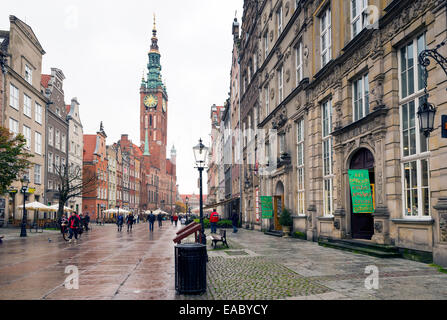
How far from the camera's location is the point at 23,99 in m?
40.1

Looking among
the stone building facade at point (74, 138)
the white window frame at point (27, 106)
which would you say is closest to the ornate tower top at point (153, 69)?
the stone building facade at point (74, 138)

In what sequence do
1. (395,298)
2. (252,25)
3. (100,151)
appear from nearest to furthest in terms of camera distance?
(395,298)
(252,25)
(100,151)

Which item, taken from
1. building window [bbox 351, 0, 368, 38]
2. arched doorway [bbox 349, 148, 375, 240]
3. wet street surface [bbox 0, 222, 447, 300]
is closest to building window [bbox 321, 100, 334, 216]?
arched doorway [bbox 349, 148, 375, 240]

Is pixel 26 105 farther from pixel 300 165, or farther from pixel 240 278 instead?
pixel 240 278

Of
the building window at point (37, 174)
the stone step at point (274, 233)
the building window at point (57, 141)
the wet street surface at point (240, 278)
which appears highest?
the building window at point (57, 141)

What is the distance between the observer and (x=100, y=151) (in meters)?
73.7

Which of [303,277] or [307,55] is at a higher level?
[307,55]

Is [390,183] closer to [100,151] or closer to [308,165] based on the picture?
[308,165]

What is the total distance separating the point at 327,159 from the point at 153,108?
12193cm

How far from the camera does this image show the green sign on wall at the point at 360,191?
13.9 meters

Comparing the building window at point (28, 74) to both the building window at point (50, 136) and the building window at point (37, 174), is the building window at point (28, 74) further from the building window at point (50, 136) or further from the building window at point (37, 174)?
the building window at point (37, 174)

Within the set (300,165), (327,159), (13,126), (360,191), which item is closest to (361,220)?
(360,191)

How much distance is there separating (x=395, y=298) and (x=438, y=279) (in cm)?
229
